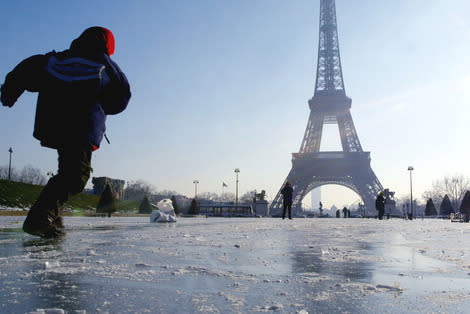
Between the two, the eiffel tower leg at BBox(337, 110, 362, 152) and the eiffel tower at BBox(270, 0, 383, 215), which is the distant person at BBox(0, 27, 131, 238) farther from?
the eiffel tower leg at BBox(337, 110, 362, 152)

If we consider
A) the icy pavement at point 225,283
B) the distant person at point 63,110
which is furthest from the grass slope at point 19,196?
the icy pavement at point 225,283

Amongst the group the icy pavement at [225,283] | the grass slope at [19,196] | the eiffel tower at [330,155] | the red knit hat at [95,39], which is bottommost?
the icy pavement at [225,283]

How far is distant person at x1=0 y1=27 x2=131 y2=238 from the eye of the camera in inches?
116

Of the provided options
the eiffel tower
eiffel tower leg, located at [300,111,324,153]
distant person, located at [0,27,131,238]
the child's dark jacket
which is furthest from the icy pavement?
eiffel tower leg, located at [300,111,324,153]

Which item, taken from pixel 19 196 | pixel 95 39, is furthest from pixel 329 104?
pixel 95 39

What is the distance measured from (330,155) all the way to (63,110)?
172ft

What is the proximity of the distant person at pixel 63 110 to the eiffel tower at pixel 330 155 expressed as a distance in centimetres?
4876

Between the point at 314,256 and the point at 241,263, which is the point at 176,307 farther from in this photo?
the point at 314,256

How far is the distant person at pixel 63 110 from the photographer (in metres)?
2.96

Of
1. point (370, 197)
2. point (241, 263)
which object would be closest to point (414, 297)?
point (241, 263)

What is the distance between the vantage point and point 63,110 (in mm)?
2943

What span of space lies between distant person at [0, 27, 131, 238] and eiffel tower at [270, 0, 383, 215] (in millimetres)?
48759

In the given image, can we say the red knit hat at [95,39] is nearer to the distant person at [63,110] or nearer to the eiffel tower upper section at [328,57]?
the distant person at [63,110]

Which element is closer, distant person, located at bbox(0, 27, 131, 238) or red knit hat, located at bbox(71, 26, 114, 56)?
distant person, located at bbox(0, 27, 131, 238)
